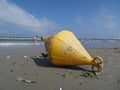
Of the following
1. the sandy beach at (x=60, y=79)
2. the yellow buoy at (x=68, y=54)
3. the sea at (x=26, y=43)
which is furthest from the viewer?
the sea at (x=26, y=43)

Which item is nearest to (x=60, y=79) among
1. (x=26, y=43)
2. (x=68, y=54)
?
(x=68, y=54)

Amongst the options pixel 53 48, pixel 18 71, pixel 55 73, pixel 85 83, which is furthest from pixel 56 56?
pixel 85 83

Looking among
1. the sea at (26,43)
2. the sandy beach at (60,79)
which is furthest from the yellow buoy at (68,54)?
the sea at (26,43)

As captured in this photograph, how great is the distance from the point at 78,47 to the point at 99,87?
7.07ft

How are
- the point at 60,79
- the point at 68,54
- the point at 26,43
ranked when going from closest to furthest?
the point at 60,79
the point at 68,54
the point at 26,43

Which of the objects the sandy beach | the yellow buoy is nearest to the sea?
the yellow buoy

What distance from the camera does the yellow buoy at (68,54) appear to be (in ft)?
21.2

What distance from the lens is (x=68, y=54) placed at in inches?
264

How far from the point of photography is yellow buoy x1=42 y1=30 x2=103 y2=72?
647cm

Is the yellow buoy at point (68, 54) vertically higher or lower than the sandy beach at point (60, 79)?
higher

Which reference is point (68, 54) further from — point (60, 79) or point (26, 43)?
point (26, 43)

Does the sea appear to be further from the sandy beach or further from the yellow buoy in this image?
A: the sandy beach

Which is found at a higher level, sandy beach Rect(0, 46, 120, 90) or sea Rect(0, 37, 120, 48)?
sea Rect(0, 37, 120, 48)

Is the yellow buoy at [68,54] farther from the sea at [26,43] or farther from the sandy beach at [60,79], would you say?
the sea at [26,43]
